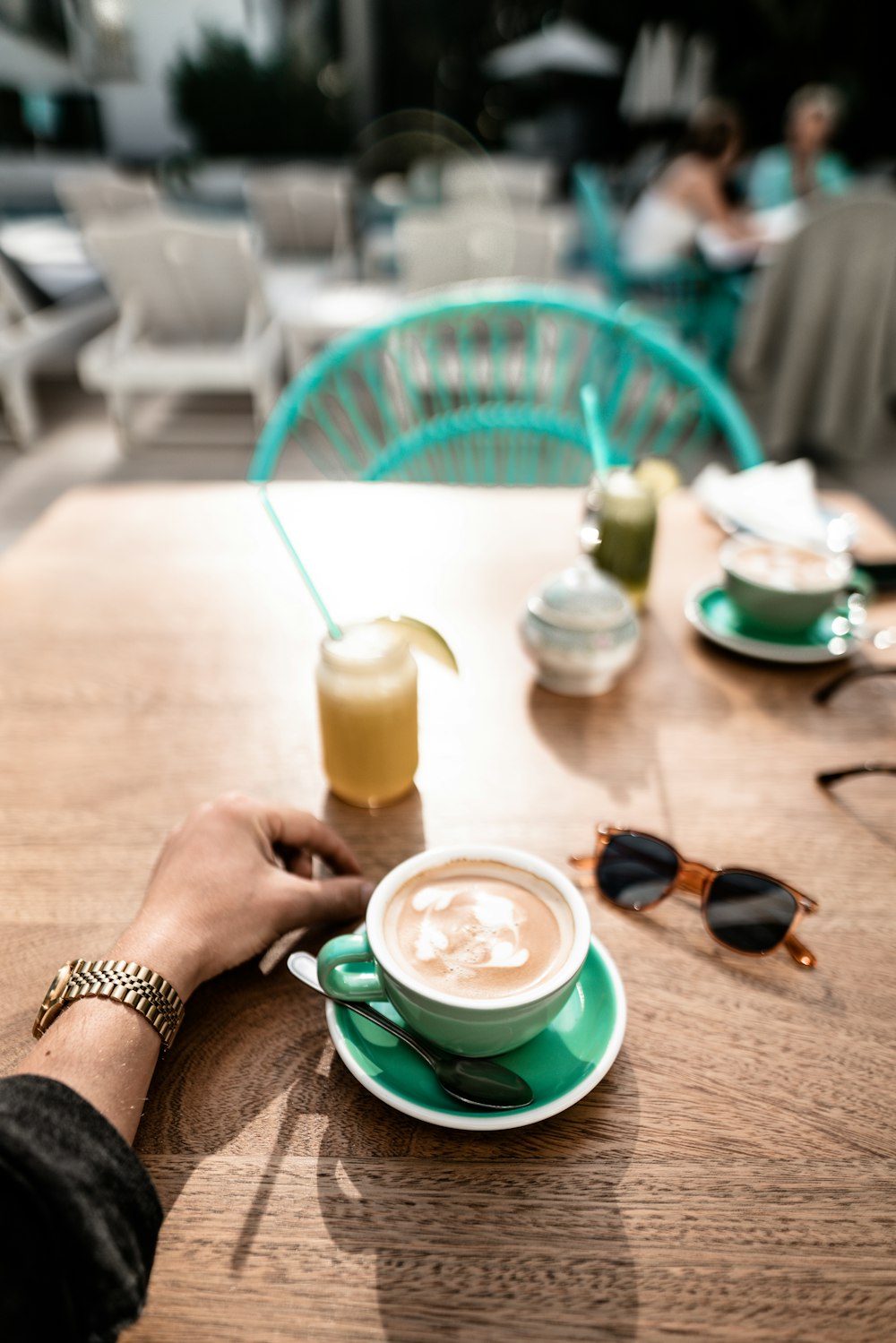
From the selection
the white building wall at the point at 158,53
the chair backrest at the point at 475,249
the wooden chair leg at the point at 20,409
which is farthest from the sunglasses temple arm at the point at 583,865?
the white building wall at the point at 158,53

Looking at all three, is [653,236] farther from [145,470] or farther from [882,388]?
[145,470]

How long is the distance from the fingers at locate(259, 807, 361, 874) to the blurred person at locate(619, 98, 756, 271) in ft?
14.8

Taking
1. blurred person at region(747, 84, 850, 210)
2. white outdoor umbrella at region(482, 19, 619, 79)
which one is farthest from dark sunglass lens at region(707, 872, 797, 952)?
white outdoor umbrella at region(482, 19, 619, 79)

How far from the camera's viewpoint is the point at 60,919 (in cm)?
62

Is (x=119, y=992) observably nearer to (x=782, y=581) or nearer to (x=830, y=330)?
(x=782, y=581)

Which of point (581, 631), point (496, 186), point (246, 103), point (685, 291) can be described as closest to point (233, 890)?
point (581, 631)

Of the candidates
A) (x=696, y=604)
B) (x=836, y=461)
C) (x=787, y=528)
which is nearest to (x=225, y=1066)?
(x=696, y=604)

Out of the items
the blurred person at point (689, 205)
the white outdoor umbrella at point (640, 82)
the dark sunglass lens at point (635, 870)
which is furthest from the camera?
the white outdoor umbrella at point (640, 82)

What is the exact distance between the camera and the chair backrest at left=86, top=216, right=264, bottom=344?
3547mm

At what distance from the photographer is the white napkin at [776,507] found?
1.06 meters

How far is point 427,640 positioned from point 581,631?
199mm

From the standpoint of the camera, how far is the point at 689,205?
16.2 feet

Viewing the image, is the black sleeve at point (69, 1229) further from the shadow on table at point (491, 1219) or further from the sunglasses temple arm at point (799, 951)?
the sunglasses temple arm at point (799, 951)

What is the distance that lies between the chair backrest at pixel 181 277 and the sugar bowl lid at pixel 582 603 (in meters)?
3.28
